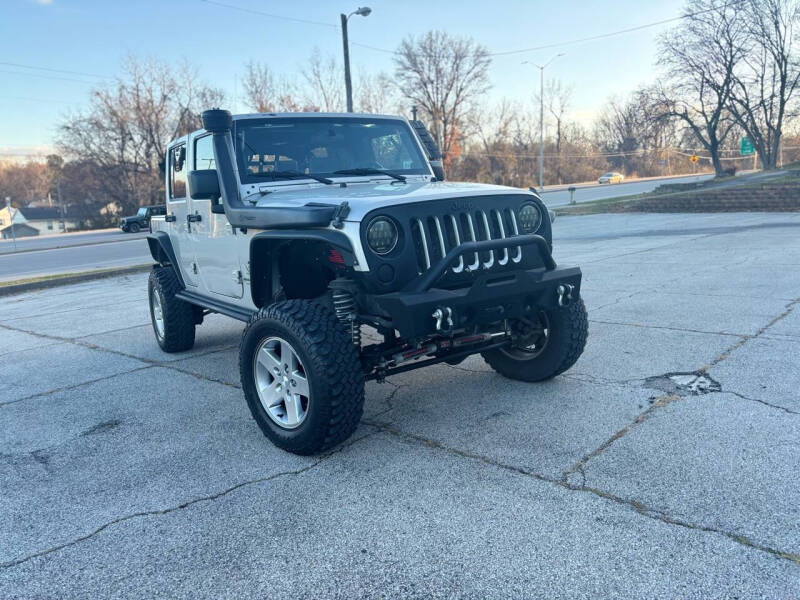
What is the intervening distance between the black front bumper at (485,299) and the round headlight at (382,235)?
0.87 ft

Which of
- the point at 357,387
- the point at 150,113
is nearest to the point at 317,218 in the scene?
the point at 357,387

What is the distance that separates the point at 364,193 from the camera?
159 inches

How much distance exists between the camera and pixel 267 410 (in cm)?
396

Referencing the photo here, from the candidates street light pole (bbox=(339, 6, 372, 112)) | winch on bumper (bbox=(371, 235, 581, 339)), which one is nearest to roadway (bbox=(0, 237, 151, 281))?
street light pole (bbox=(339, 6, 372, 112))

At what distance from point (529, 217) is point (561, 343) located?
0.94m

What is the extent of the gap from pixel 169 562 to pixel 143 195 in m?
52.2

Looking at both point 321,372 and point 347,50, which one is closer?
point 321,372

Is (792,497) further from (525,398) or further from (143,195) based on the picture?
(143,195)

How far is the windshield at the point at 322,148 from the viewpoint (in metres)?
4.73

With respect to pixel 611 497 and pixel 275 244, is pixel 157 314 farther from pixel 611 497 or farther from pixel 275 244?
pixel 611 497

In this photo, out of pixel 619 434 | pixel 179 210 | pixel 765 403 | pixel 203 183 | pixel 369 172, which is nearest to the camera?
pixel 619 434

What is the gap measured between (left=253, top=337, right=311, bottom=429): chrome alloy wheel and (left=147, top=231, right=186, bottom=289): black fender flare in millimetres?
2528

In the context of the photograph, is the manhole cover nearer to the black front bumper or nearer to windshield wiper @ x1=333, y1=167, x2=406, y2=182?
the black front bumper

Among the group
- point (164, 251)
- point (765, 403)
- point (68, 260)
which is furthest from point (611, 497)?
point (68, 260)
